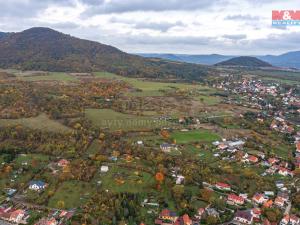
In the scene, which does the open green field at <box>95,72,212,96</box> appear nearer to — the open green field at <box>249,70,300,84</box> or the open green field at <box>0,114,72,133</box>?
the open green field at <box>0,114,72,133</box>

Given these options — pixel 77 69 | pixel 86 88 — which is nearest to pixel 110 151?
pixel 86 88

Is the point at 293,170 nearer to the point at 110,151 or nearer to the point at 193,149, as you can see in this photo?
the point at 193,149

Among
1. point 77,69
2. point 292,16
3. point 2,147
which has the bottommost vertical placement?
point 2,147

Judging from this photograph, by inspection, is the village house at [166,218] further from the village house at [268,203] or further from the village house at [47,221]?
the village house at [268,203]

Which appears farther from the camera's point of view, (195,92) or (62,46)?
(62,46)

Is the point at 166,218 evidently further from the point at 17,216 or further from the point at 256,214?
the point at 17,216

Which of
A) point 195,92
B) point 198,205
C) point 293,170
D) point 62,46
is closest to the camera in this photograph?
point 198,205

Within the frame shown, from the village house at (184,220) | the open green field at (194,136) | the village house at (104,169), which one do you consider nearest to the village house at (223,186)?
the village house at (184,220)

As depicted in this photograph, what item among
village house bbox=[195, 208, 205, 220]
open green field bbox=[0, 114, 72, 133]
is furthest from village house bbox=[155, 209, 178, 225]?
open green field bbox=[0, 114, 72, 133]
